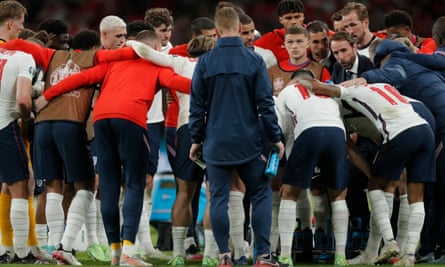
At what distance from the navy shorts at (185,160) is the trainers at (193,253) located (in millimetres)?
943

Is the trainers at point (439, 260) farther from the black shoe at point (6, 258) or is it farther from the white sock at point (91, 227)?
the black shoe at point (6, 258)

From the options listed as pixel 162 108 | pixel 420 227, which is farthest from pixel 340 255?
pixel 162 108

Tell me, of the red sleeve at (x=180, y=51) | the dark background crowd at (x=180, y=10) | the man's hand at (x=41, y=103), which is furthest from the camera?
the dark background crowd at (x=180, y=10)

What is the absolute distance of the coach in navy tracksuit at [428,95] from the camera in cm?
981

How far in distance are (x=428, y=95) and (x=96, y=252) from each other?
3.51 meters

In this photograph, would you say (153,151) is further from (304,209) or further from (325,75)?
(325,75)

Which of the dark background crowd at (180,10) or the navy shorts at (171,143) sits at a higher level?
the dark background crowd at (180,10)

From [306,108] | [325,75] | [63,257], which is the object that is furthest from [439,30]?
[63,257]

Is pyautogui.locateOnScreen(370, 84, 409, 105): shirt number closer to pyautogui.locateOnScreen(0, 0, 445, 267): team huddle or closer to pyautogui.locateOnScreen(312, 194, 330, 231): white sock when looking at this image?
pyautogui.locateOnScreen(0, 0, 445, 267): team huddle

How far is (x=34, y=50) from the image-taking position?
9.67 m

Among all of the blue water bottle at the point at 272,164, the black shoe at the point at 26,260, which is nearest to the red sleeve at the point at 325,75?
the blue water bottle at the point at 272,164

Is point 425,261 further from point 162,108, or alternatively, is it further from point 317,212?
point 162,108

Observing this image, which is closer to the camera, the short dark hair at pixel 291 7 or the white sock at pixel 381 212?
the white sock at pixel 381 212

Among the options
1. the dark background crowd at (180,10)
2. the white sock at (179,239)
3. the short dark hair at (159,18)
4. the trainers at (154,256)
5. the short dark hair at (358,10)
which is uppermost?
the dark background crowd at (180,10)
